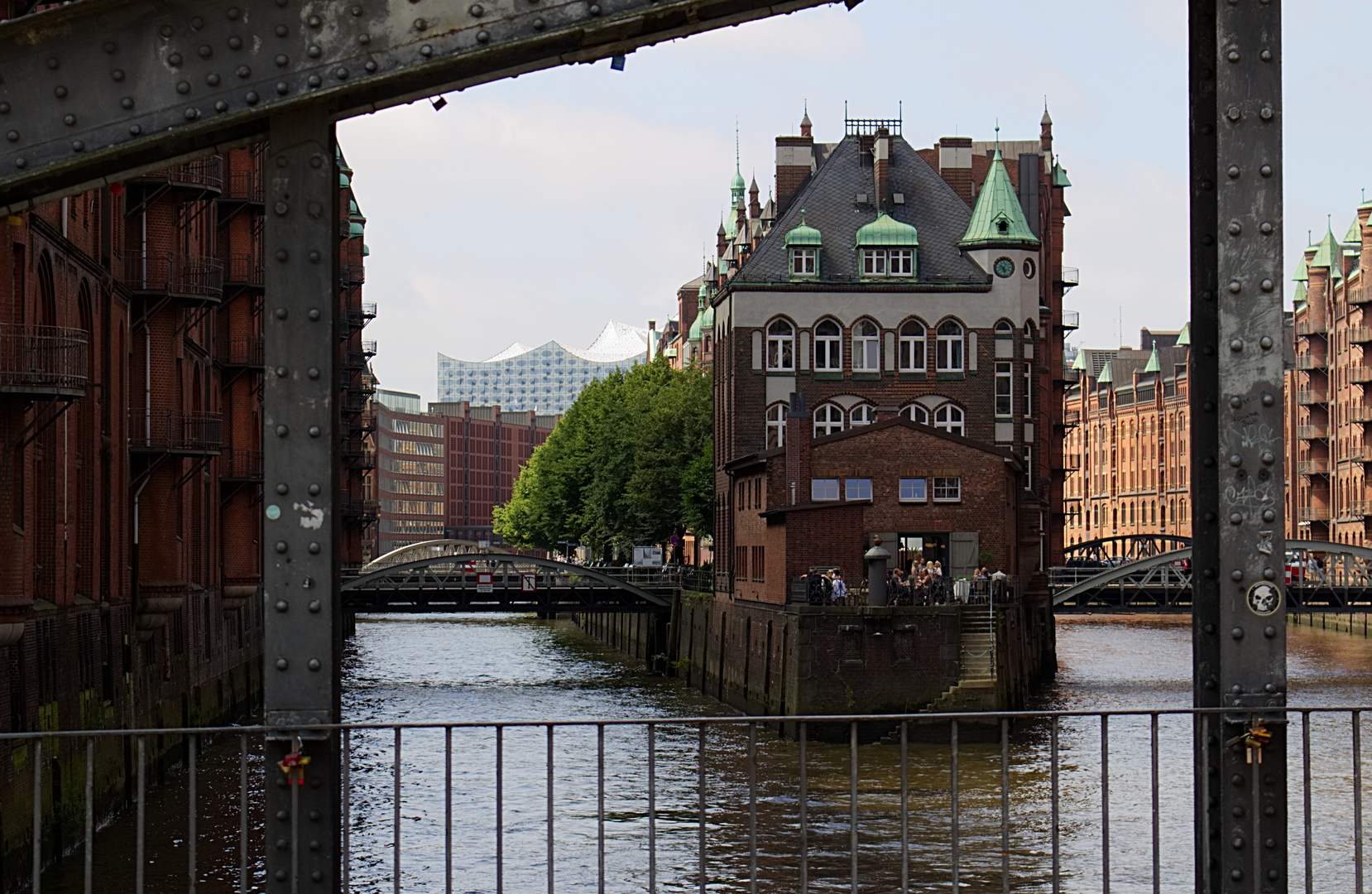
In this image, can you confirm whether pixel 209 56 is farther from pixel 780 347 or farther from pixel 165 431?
pixel 780 347

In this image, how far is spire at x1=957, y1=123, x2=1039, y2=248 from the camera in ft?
196

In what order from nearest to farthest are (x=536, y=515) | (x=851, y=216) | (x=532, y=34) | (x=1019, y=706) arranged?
1. (x=532, y=34)
2. (x=1019, y=706)
3. (x=851, y=216)
4. (x=536, y=515)

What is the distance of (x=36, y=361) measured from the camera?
2520cm

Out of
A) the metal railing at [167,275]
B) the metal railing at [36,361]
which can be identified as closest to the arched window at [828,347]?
the metal railing at [167,275]

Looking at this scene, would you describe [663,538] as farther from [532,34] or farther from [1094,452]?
[1094,452]

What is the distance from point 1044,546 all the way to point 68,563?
43.6m

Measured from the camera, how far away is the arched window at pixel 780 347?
2340 inches

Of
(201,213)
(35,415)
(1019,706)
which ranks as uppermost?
(201,213)

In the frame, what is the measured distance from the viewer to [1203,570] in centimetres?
656

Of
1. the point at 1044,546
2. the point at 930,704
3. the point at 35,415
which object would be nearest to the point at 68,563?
the point at 35,415

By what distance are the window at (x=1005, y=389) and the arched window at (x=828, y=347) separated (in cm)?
495

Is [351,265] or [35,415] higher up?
[351,265]

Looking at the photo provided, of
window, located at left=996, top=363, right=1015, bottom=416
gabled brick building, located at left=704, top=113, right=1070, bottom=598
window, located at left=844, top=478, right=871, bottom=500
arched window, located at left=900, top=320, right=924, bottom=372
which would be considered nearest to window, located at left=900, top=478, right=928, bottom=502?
window, located at left=844, top=478, right=871, bottom=500

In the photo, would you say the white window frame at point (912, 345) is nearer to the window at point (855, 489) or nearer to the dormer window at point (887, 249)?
the dormer window at point (887, 249)
